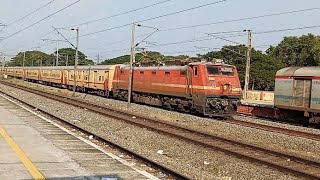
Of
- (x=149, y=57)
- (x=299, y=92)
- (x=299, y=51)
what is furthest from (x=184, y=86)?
(x=299, y=51)

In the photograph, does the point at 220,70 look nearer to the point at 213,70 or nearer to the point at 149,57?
the point at 213,70

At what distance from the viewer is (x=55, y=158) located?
9.87 metres

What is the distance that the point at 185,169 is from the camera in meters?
9.87

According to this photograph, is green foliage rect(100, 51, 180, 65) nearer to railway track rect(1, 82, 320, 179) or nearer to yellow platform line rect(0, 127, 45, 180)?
railway track rect(1, 82, 320, 179)

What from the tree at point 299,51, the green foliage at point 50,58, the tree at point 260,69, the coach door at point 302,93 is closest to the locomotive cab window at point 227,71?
the coach door at point 302,93

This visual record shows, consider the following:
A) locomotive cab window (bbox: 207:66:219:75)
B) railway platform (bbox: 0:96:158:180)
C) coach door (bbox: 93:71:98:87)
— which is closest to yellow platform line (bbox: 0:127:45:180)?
railway platform (bbox: 0:96:158:180)

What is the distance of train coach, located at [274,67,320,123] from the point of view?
22.0 m

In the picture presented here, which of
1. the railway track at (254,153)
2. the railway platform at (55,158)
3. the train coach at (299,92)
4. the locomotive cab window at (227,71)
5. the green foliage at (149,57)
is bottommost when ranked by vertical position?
the railway track at (254,153)

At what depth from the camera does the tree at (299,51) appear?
2818 inches

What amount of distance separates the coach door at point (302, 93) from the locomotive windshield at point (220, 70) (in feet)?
12.2

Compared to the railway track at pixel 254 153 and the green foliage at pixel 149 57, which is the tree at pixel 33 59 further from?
the railway track at pixel 254 153

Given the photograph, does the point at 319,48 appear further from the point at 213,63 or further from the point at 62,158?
the point at 62,158

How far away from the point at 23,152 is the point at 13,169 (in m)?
1.98

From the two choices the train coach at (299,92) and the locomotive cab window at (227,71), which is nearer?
the train coach at (299,92)
